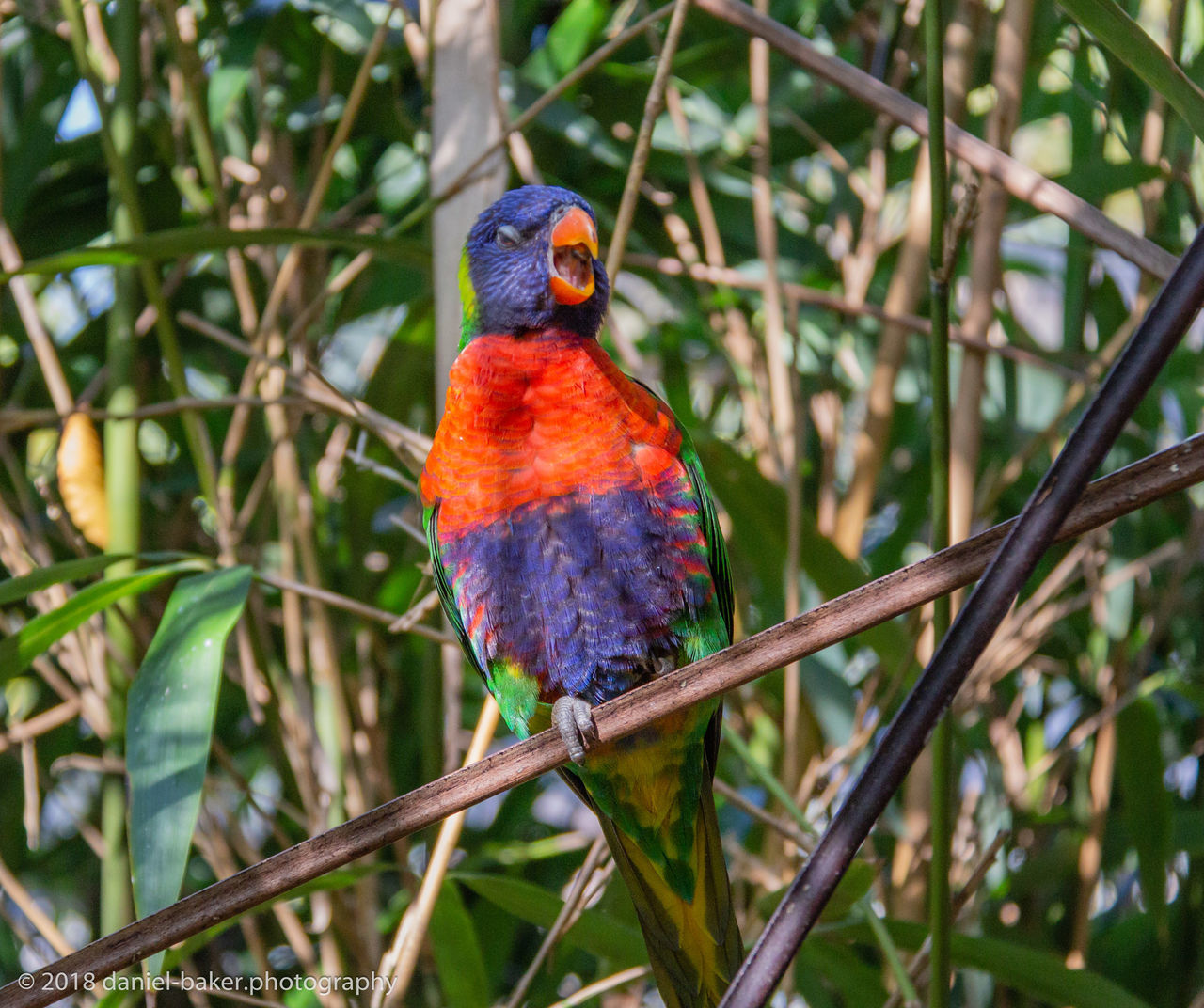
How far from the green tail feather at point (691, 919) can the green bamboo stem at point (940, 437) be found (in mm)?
463

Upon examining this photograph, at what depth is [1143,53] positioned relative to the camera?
90 centimetres

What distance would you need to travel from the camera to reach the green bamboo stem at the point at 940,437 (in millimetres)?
845

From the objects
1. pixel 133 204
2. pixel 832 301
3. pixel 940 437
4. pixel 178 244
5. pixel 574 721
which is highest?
pixel 133 204

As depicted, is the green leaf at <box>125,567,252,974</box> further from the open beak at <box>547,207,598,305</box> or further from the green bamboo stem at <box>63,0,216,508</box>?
the open beak at <box>547,207,598,305</box>

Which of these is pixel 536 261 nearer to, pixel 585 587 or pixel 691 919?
pixel 585 587

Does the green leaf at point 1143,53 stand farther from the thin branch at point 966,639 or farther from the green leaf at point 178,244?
the green leaf at point 178,244

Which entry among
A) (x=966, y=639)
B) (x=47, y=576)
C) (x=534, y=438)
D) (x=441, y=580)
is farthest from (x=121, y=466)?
(x=966, y=639)

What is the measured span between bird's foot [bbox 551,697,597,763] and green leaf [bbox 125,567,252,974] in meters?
0.37

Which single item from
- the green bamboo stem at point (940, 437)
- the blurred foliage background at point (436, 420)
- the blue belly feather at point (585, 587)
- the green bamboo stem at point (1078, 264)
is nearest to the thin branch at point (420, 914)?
the blurred foliage background at point (436, 420)

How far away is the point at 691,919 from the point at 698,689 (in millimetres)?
708

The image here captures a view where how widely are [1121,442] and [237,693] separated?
1.68 m

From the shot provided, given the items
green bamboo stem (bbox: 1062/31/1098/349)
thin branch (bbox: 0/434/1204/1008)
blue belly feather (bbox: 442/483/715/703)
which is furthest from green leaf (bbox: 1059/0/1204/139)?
green bamboo stem (bbox: 1062/31/1098/349)

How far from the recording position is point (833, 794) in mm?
1632

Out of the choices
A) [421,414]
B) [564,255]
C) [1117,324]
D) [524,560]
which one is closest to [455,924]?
[524,560]
